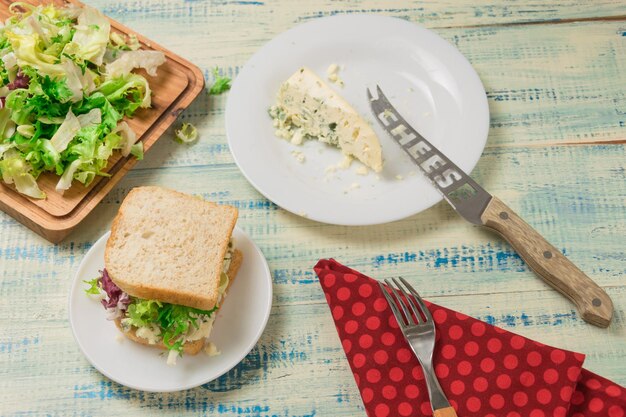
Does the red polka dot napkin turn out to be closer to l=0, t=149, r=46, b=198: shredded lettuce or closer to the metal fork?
the metal fork

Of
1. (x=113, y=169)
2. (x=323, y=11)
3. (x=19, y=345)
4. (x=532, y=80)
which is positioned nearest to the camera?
(x=19, y=345)

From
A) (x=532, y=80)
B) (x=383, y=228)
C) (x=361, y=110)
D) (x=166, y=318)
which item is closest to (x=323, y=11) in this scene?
(x=361, y=110)

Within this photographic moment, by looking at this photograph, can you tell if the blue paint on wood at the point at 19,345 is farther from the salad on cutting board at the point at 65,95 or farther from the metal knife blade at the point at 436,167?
the metal knife blade at the point at 436,167

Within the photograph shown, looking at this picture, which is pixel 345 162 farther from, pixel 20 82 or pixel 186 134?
pixel 20 82

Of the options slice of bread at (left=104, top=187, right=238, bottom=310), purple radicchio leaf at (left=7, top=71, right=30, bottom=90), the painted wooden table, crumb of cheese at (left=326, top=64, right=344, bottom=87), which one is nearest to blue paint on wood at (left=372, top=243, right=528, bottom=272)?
the painted wooden table

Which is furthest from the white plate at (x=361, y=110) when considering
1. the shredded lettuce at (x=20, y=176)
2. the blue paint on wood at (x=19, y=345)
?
the blue paint on wood at (x=19, y=345)
